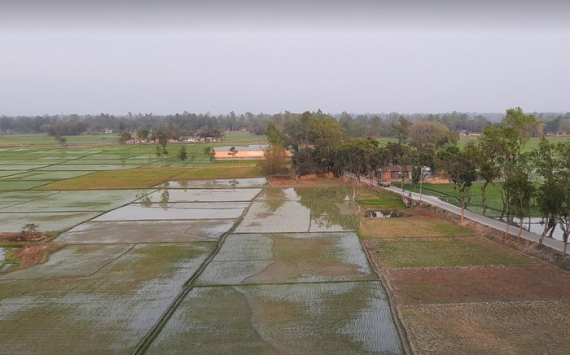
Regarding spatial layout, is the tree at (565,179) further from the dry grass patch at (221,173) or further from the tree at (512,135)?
the dry grass patch at (221,173)

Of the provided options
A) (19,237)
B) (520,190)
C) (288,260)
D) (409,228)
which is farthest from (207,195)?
(520,190)

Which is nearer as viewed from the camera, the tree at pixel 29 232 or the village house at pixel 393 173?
the tree at pixel 29 232

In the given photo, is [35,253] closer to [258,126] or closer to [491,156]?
[491,156]

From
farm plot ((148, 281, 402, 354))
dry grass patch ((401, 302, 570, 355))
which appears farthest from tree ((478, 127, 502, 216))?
farm plot ((148, 281, 402, 354))

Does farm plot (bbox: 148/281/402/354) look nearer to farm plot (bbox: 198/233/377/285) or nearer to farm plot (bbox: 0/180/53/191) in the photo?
farm plot (bbox: 198/233/377/285)

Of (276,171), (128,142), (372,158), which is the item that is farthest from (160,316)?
(128,142)

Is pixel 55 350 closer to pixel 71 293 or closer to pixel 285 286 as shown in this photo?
pixel 71 293

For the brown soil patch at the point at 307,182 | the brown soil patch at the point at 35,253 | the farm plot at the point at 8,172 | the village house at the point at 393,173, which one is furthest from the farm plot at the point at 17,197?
the village house at the point at 393,173
